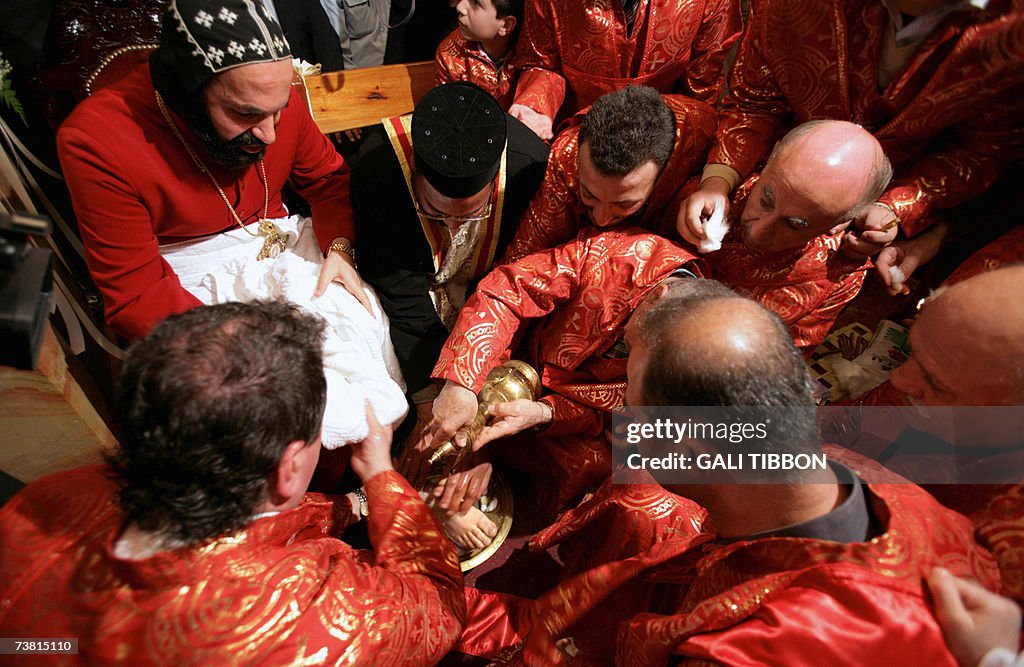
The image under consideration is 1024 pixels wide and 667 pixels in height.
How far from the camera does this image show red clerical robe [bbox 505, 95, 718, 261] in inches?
90.0

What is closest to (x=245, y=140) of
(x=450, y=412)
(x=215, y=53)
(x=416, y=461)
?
(x=215, y=53)

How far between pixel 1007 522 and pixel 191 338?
191 cm

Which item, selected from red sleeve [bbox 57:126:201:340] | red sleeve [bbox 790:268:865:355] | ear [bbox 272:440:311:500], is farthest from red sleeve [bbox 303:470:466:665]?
red sleeve [bbox 790:268:865:355]

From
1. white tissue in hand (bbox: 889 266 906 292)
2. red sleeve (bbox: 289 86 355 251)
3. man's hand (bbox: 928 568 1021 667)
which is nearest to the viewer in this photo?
man's hand (bbox: 928 568 1021 667)

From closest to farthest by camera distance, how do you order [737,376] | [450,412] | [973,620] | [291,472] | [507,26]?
[973,620], [737,376], [291,472], [450,412], [507,26]

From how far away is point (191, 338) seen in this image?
1134 mm

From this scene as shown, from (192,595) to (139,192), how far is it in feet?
4.70

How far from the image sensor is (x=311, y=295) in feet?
6.99

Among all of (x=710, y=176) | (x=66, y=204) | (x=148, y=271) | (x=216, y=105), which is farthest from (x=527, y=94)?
(x=66, y=204)

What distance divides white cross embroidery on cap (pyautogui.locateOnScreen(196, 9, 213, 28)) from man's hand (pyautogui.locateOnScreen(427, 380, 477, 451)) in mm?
1336

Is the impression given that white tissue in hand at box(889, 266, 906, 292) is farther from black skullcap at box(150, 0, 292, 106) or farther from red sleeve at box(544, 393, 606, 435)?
black skullcap at box(150, 0, 292, 106)

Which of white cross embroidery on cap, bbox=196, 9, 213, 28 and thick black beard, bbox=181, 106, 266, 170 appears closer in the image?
white cross embroidery on cap, bbox=196, 9, 213, 28

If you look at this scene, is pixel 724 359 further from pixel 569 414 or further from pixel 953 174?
pixel 953 174

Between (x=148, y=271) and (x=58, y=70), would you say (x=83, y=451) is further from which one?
(x=58, y=70)
